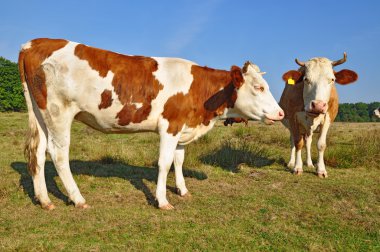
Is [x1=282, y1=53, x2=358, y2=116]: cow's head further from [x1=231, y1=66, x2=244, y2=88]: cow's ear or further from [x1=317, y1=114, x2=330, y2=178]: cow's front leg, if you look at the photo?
[x1=231, y1=66, x2=244, y2=88]: cow's ear

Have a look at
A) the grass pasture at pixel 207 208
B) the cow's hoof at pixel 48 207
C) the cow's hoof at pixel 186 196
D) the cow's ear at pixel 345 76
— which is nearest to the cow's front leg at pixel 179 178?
the cow's hoof at pixel 186 196

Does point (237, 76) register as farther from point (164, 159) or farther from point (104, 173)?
point (104, 173)

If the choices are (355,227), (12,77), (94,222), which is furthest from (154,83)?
(12,77)

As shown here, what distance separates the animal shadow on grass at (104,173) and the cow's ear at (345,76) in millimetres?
3689

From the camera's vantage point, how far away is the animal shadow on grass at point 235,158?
937 centimetres

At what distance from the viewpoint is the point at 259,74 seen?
6250 millimetres

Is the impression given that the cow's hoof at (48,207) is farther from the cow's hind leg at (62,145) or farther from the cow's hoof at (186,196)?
the cow's hoof at (186,196)

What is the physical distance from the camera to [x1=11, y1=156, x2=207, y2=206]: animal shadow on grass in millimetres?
6562

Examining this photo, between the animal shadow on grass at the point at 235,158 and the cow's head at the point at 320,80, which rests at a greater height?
the cow's head at the point at 320,80

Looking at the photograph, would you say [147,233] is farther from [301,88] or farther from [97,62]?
[301,88]

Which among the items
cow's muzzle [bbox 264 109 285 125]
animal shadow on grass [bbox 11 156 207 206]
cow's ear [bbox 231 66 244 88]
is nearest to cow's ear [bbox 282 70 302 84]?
cow's muzzle [bbox 264 109 285 125]

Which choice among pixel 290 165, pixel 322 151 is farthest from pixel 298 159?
pixel 290 165

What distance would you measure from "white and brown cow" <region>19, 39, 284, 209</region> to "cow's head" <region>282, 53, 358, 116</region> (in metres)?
1.30

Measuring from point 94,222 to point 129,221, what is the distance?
489 millimetres
